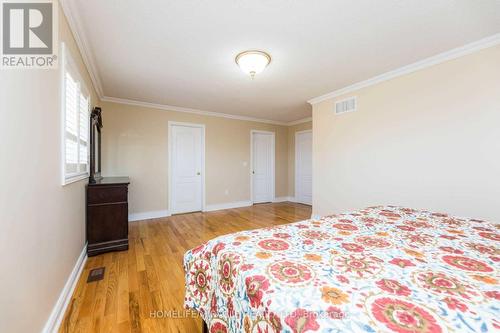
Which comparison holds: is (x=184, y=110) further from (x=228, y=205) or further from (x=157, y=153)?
(x=228, y=205)

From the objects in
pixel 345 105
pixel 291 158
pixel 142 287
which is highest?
pixel 345 105

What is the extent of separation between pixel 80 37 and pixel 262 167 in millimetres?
4500

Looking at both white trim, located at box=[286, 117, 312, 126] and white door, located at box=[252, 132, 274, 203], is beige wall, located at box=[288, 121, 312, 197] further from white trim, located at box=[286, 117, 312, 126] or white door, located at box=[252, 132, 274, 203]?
white door, located at box=[252, 132, 274, 203]

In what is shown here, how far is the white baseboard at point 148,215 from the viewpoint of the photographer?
13.2 feet

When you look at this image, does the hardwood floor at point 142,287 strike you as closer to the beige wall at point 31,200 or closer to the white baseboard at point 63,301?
the white baseboard at point 63,301

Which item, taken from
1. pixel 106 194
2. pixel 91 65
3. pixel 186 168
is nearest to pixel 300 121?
pixel 186 168

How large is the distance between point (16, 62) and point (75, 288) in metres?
1.85

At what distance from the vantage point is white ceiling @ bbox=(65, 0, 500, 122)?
1.69 metres

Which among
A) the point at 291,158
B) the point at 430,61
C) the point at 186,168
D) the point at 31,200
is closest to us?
the point at 31,200

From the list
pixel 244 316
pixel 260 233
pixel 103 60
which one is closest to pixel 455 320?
pixel 244 316

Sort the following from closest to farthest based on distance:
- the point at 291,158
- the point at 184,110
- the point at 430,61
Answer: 1. the point at 430,61
2. the point at 184,110
3. the point at 291,158

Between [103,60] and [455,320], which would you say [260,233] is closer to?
[455,320]

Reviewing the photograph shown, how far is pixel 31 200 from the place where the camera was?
3.82 feet

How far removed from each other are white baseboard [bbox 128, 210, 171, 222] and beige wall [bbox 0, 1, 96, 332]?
93.6 inches
